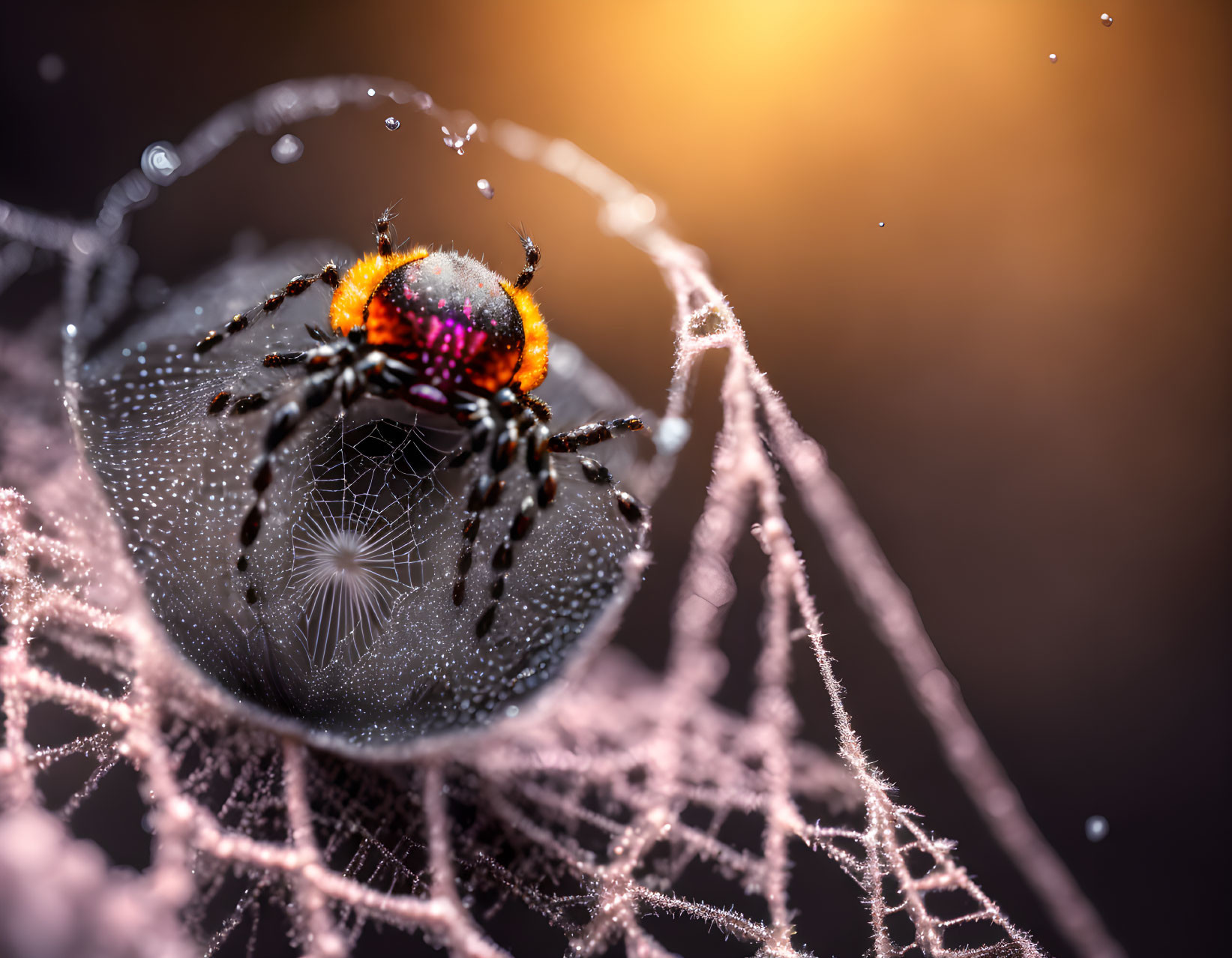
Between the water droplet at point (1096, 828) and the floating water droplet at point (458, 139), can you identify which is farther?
the floating water droplet at point (458, 139)

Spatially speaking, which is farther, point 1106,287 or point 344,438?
point 1106,287

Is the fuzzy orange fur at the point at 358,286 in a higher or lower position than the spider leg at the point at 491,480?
higher

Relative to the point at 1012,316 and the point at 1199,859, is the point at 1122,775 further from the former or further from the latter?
the point at 1012,316

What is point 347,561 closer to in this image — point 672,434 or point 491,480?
point 491,480

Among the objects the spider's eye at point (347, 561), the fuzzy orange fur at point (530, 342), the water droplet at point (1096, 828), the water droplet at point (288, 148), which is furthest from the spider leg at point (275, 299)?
the water droplet at point (1096, 828)

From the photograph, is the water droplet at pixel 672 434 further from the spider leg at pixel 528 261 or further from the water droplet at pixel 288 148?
the water droplet at pixel 288 148

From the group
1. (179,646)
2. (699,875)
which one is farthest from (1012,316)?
(179,646)

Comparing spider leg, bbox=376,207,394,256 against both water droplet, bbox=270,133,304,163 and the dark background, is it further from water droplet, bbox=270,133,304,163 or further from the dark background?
water droplet, bbox=270,133,304,163
